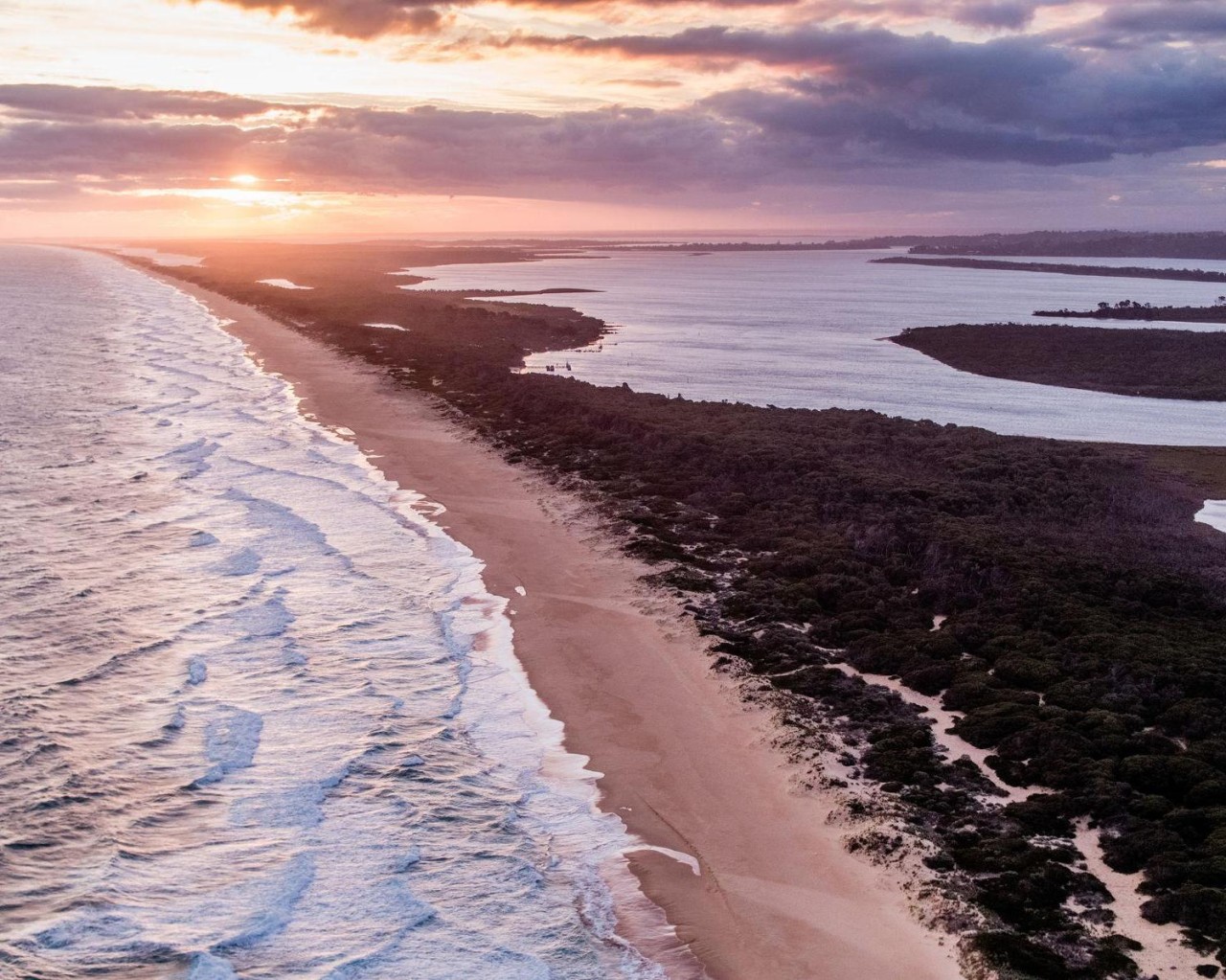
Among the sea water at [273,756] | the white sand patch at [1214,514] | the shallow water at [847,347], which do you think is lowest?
the sea water at [273,756]

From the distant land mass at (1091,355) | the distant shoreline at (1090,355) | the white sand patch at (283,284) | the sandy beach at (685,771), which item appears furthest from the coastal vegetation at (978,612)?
the white sand patch at (283,284)

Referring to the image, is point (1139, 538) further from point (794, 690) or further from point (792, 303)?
point (792, 303)

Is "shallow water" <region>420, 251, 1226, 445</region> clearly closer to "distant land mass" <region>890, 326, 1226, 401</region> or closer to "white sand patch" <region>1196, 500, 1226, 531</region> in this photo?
"distant land mass" <region>890, 326, 1226, 401</region>

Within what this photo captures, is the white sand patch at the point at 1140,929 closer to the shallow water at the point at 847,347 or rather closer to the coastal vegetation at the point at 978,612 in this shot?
the coastal vegetation at the point at 978,612

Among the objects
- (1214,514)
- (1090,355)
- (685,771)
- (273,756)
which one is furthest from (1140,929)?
(1090,355)

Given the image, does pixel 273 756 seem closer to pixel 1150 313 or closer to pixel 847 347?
pixel 847 347

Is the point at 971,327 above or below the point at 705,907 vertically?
above

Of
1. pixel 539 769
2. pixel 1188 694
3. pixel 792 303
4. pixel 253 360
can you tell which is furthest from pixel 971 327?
pixel 539 769

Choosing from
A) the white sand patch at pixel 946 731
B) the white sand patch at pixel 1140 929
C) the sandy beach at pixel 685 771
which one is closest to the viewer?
the white sand patch at pixel 1140 929
